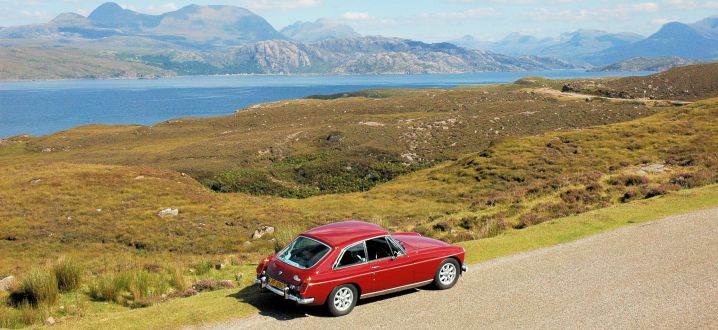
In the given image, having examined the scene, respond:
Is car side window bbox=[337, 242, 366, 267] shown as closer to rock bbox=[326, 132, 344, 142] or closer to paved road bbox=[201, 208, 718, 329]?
paved road bbox=[201, 208, 718, 329]

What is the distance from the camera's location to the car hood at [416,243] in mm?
15446

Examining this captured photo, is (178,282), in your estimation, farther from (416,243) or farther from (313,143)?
(313,143)

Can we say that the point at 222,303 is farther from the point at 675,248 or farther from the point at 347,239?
the point at 675,248

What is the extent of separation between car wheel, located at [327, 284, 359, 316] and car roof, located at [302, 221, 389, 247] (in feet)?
3.70

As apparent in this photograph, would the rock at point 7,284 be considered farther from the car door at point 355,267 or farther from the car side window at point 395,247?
Result: the car side window at point 395,247

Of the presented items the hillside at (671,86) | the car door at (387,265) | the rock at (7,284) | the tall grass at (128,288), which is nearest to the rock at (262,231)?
the rock at (7,284)

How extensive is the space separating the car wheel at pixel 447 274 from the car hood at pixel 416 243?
1.90 ft

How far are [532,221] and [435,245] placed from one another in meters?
11.4

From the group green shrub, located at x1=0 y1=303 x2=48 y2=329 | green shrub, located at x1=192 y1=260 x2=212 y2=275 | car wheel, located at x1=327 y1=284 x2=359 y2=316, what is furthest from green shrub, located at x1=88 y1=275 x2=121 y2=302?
car wheel, located at x1=327 y1=284 x2=359 y2=316

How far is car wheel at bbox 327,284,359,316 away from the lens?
44.3 ft

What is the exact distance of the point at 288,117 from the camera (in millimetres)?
121812

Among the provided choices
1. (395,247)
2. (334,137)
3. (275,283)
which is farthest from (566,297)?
(334,137)

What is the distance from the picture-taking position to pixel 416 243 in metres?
15.8

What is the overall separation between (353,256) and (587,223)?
12.7 meters
